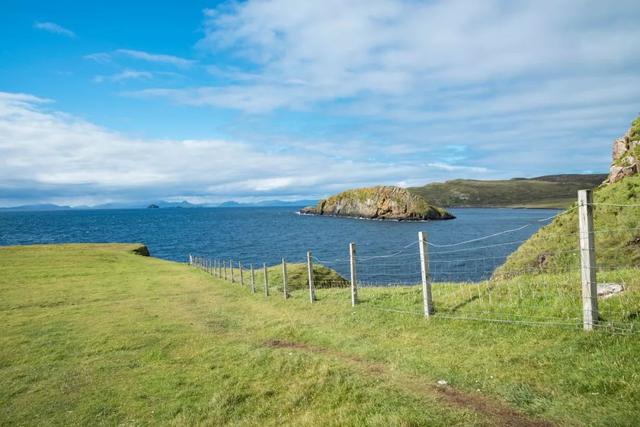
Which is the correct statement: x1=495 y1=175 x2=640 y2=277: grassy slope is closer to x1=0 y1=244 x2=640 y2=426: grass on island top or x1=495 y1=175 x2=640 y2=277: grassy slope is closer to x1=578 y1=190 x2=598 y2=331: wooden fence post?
x1=0 y1=244 x2=640 y2=426: grass on island top

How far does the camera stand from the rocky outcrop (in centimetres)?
2352

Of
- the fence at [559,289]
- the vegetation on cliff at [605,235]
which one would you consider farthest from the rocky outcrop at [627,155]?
the fence at [559,289]

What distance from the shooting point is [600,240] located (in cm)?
2069

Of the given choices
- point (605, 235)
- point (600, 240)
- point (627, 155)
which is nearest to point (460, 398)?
point (600, 240)

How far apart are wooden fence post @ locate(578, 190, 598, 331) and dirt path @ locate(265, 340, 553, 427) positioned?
4.54 m

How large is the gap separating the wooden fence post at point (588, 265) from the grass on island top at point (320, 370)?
51cm

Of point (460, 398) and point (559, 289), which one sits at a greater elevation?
point (559, 289)

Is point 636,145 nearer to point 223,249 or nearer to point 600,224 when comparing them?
point 600,224

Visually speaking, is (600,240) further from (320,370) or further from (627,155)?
(320,370)

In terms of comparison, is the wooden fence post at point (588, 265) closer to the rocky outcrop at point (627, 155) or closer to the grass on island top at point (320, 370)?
the grass on island top at point (320, 370)

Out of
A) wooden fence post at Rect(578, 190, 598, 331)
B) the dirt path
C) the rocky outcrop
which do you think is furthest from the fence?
the dirt path

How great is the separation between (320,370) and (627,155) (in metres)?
23.9

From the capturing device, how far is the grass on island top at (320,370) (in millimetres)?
8945

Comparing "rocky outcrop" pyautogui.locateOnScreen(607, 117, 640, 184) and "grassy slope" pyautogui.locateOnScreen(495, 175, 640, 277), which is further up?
"rocky outcrop" pyautogui.locateOnScreen(607, 117, 640, 184)
